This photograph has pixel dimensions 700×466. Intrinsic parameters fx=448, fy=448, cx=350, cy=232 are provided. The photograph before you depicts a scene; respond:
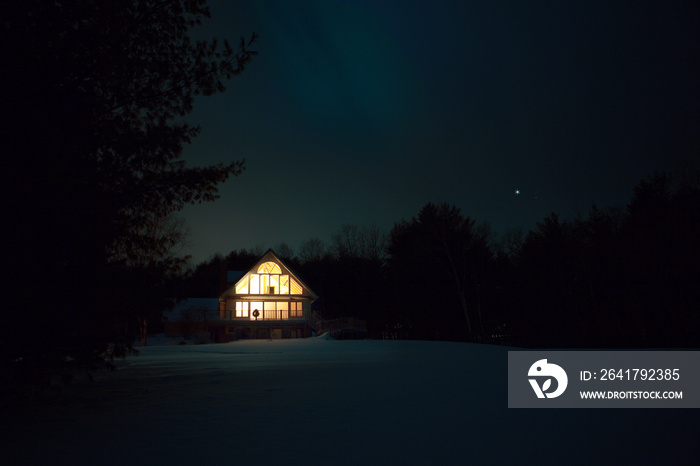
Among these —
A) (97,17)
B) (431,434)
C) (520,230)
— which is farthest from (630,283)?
(97,17)

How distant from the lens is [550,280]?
36.3 meters

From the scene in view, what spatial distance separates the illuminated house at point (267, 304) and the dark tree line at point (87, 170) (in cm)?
3280

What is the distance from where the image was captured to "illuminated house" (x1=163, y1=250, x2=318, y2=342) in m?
39.7

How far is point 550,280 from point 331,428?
35.3m

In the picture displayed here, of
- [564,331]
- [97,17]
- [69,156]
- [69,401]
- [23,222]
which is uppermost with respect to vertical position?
[97,17]

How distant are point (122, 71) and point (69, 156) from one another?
2.25 m

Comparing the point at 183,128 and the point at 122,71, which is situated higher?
the point at 122,71

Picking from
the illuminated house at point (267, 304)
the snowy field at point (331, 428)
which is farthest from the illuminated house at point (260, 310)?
the snowy field at point (331, 428)

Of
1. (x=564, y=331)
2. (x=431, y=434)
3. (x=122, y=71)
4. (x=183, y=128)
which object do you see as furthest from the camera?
(x=564, y=331)

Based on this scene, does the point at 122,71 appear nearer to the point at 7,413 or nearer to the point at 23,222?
the point at 23,222

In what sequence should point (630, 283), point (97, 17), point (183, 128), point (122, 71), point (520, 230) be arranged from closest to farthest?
point (97, 17) < point (122, 71) < point (183, 128) < point (630, 283) < point (520, 230)

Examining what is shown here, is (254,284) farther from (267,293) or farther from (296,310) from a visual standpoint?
(296,310)

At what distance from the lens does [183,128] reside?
822cm

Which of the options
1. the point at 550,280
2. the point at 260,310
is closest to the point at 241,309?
the point at 260,310
